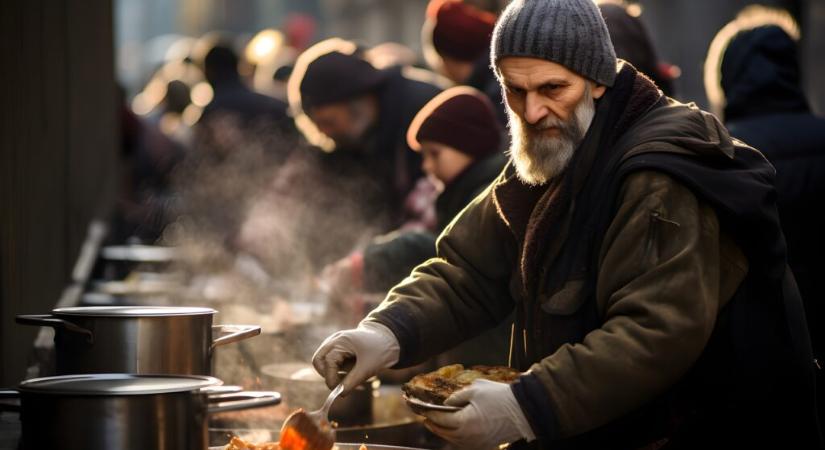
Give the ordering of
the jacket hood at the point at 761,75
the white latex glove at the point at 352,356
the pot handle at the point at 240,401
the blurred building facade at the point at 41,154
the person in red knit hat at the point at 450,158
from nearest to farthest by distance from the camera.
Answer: the pot handle at the point at 240,401 → the white latex glove at the point at 352,356 → the blurred building facade at the point at 41,154 → the jacket hood at the point at 761,75 → the person in red knit hat at the point at 450,158

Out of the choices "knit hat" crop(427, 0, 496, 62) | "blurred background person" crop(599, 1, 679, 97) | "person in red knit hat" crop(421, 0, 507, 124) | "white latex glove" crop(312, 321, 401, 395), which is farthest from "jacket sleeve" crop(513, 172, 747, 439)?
"knit hat" crop(427, 0, 496, 62)

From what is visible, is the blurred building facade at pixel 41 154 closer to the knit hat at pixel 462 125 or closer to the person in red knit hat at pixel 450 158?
the person in red knit hat at pixel 450 158

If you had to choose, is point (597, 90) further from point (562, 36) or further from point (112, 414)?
point (112, 414)

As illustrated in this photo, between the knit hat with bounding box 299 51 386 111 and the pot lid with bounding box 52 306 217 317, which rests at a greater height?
the knit hat with bounding box 299 51 386 111

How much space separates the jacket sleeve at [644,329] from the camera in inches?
141

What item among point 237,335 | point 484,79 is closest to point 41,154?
point 484,79

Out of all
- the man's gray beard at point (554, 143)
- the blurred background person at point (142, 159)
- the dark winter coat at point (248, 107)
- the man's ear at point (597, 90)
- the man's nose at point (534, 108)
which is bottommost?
the blurred background person at point (142, 159)

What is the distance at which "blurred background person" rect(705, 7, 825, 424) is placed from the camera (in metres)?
6.13

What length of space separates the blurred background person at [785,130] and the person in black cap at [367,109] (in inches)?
88.6

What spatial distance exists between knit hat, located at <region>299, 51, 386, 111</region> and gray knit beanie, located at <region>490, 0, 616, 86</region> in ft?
14.7

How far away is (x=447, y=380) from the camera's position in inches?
156

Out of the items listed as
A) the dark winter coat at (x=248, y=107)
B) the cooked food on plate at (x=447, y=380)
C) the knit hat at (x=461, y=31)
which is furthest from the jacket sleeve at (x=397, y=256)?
the dark winter coat at (x=248, y=107)

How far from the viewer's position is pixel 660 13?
53.2 ft

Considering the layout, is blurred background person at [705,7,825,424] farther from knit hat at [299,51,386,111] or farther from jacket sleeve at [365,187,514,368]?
knit hat at [299,51,386,111]
